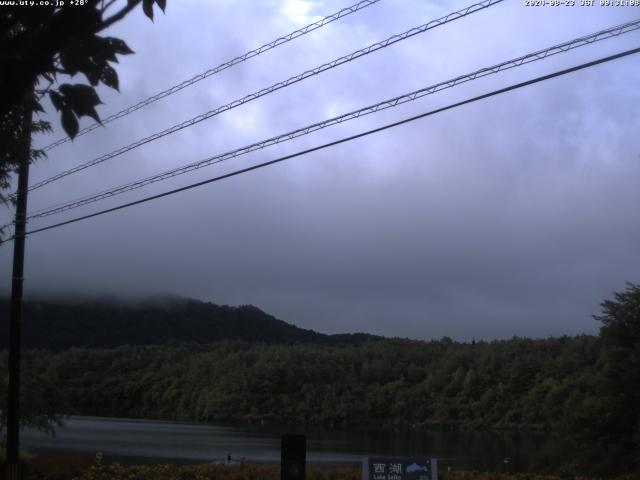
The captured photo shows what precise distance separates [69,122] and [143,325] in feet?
468

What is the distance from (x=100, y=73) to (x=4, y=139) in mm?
964

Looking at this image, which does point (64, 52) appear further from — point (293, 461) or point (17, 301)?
point (17, 301)

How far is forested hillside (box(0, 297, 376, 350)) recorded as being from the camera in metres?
91.1

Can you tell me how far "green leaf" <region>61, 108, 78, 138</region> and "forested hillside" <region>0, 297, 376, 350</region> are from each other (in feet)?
206

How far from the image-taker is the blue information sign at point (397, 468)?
13141 millimetres

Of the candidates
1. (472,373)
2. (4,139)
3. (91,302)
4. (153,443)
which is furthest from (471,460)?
(91,302)

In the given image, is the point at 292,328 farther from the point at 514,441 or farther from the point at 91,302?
the point at 514,441

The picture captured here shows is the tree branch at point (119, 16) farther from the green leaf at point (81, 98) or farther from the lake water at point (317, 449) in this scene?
the lake water at point (317, 449)

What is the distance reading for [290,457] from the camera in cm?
1071

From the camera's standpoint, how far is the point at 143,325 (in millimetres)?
143375

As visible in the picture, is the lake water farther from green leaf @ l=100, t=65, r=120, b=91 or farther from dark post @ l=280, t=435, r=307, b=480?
green leaf @ l=100, t=65, r=120, b=91

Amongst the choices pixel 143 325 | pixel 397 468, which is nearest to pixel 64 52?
pixel 397 468

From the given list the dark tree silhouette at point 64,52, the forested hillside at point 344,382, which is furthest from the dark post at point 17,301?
the forested hillside at point 344,382

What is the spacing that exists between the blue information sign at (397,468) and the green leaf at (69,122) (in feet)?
32.4
